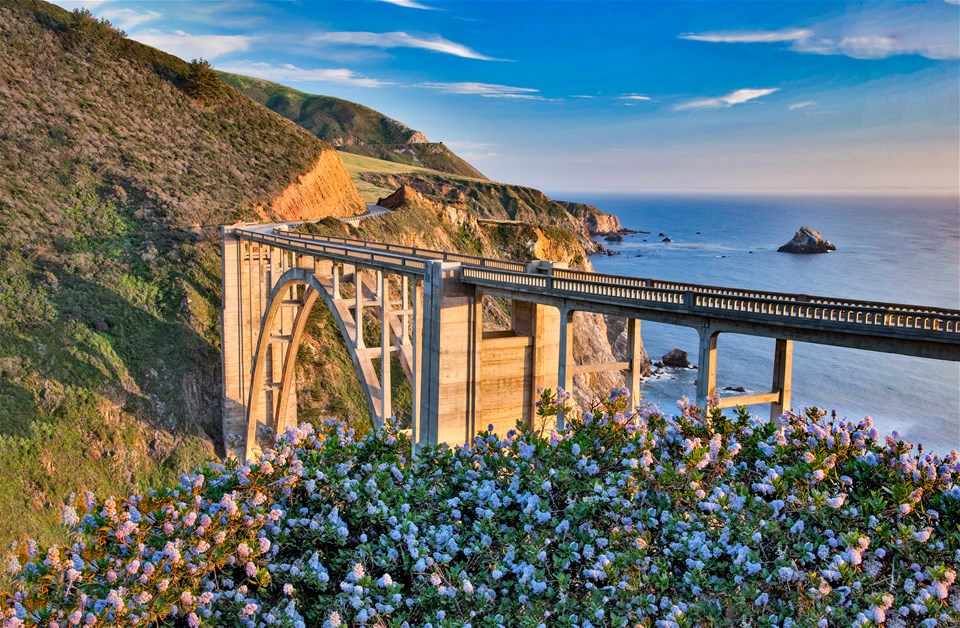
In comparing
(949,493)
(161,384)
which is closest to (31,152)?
(161,384)

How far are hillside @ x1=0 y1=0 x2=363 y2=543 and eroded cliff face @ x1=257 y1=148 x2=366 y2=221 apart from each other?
0.21 m

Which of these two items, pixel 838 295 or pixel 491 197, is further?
pixel 491 197

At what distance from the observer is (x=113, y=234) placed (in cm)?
4778

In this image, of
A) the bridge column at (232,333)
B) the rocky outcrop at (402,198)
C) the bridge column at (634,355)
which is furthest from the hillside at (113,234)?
the bridge column at (634,355)

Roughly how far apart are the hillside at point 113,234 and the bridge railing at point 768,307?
86.6ft

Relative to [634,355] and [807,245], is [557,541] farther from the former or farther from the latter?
[807,245]

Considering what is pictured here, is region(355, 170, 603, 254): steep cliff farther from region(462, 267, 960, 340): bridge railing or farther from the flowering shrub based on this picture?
the flowering shrub

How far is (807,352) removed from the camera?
76.9m

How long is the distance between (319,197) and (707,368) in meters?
56.1

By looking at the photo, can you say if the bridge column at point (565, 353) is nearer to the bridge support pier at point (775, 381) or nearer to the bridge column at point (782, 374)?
the bridge support pier at point (775, 381)

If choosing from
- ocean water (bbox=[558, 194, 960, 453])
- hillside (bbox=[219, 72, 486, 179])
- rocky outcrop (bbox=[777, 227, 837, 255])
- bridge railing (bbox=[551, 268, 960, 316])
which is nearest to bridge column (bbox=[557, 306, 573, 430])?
bridge railing (bbox=[551, 268, 960, 316])

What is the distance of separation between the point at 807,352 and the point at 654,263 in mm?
56919

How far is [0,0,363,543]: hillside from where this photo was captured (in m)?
34.7

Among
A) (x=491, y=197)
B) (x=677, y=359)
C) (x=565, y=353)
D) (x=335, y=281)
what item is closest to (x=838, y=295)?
(x=677, y=359)
